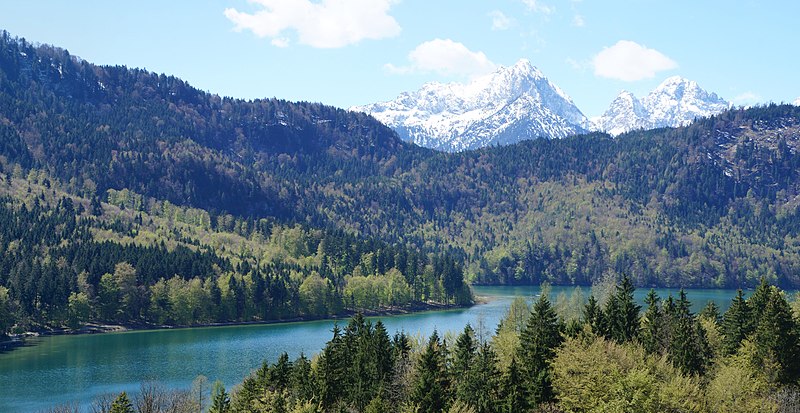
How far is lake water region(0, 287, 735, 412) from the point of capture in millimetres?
120250

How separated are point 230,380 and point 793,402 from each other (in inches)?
3150

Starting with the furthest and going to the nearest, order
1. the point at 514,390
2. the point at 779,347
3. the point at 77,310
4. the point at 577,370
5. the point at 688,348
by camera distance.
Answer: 1. the point at 77,310
2. the point at 688,348
3. the point at 779,347
4. the point at 514,390
5. the point at 577,370

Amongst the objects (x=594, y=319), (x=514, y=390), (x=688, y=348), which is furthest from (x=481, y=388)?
(x=688, y=348)

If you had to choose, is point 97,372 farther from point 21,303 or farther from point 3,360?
point 21,303

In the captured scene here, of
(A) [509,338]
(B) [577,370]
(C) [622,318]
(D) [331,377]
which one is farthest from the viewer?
(A) [509,338]

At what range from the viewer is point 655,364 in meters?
80.6

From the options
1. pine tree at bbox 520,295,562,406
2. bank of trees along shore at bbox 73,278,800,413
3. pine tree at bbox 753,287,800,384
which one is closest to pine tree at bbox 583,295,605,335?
bank of trees along shore at bbox 73,278,800,413

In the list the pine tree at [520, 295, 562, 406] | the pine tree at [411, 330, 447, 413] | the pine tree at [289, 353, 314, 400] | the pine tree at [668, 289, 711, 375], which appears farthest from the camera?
the pine tree at [668, 289, 711, 375]

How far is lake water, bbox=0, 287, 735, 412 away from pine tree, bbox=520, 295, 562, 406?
55.1m

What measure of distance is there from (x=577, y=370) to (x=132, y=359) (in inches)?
3947

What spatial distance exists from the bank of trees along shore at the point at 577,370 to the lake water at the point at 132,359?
39322 millimetres

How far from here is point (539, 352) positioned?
81.6 metres

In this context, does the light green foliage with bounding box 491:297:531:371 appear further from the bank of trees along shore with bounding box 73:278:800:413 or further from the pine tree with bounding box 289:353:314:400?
the pine tree with bounding box 289:353:314:400

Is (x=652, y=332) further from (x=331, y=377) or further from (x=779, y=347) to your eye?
(x=331, y=377)
